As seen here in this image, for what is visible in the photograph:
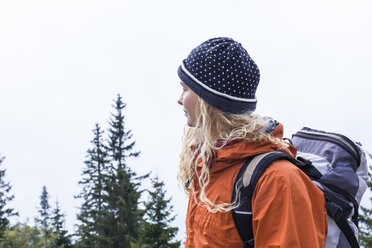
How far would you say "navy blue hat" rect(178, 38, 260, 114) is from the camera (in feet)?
Answer: 6.97

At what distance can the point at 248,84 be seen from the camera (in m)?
2.16

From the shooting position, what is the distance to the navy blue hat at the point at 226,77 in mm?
2125

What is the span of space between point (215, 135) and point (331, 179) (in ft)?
2.10

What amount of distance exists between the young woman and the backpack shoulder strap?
0.03 metres

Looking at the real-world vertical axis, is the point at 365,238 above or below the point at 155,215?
below

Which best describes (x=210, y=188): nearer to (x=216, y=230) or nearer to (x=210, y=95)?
(x=216, y=230)

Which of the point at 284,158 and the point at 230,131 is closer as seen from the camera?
the point at 284,158

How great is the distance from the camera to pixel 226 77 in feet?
7.02

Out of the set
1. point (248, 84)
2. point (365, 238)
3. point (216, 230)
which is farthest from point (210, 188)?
point (365, 238)

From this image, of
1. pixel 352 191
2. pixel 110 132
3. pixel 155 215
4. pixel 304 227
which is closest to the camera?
pixel 304 227

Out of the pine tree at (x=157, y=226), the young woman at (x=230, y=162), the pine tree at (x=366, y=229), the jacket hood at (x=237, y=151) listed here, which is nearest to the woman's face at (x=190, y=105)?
the young woman at (x=230, y=162)

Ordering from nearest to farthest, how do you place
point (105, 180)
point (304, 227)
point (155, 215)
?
point (304, 227)
point (155, 215)
point (105, 180)

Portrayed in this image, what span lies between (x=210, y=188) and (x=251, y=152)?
310 mm

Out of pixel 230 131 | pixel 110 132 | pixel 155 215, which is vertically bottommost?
pixel 155 215
